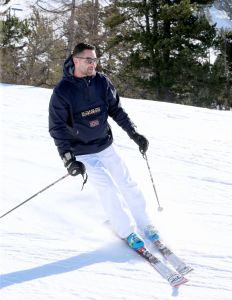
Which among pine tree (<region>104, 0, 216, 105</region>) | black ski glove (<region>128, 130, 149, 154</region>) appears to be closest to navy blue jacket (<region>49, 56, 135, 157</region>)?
black ski glove (<region>128, 130, 149, 154</region>)

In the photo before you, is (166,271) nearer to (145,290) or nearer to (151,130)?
(145,290)

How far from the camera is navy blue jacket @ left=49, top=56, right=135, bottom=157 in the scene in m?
3.25

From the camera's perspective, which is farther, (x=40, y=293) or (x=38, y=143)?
(x=38, y=143)

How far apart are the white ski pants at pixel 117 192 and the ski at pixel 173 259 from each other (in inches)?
8.6

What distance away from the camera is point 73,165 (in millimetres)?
3084

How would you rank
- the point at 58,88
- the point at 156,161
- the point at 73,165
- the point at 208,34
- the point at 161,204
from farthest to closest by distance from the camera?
1. the point at 208,34
2. the point at 156,161
3. the point at 161,204
4. the point at 58,88
5. the point at 73,165

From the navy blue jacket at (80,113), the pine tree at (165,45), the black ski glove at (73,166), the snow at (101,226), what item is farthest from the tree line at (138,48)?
the black ski glove at (73,166)

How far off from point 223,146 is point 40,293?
471cm

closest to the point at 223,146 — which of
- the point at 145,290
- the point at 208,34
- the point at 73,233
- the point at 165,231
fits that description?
the point at 165,231

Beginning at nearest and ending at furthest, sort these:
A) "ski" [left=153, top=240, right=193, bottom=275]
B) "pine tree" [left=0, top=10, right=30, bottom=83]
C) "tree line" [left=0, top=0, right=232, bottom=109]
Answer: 1. "ski" [left=153, top=240, right=193, bottom=275]
2. "tree line" [left=0, top=0, right=232, bottom=109]
3. "pine tree" [left=0, top=10, right=30, bottom=83]

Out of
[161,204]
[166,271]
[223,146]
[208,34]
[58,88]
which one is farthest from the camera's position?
[208,34]

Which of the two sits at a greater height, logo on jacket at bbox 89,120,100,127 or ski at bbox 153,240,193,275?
logo on jacket at bbox 89,120,100,127

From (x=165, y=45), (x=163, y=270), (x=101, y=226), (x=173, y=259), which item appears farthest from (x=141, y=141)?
(x=165, y=45)

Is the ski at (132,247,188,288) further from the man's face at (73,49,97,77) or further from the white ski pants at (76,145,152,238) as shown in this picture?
the man's face at (73,49,97,77)
